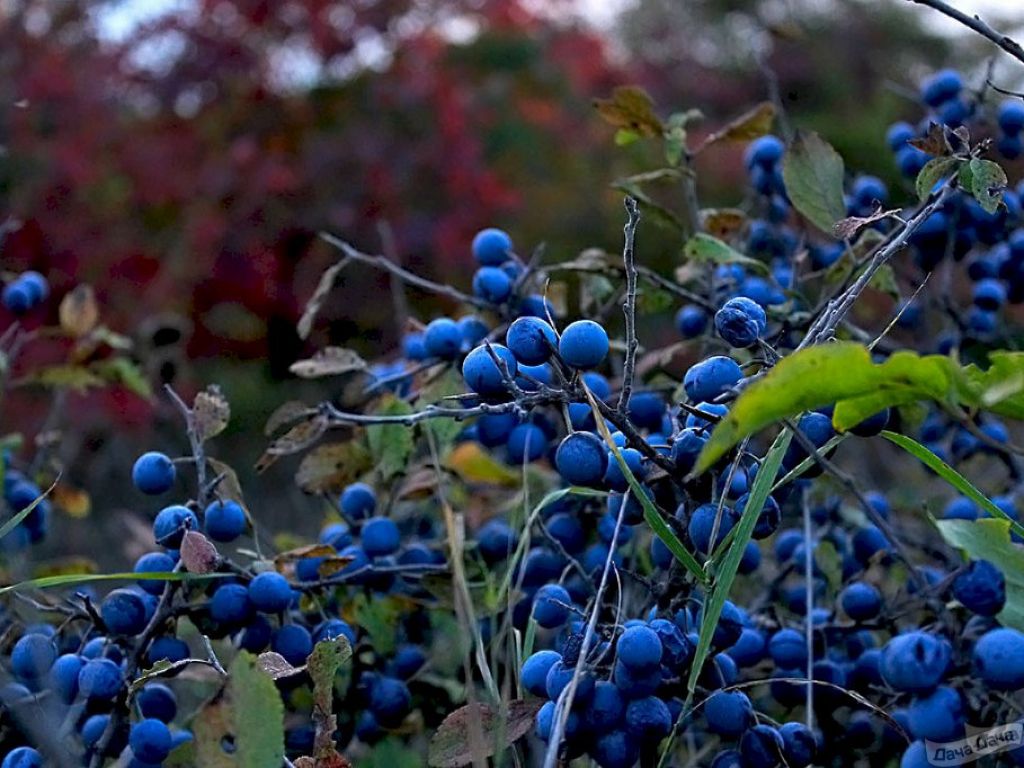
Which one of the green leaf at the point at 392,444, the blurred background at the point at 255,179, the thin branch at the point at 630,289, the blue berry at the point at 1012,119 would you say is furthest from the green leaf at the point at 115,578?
the blurred background at the point at 255,179

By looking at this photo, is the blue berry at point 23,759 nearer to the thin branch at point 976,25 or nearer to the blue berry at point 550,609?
the blue berry at point 550,609

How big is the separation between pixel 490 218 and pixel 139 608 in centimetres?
453

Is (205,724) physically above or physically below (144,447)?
above

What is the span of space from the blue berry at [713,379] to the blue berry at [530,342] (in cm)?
10

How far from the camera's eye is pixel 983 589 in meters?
0.57

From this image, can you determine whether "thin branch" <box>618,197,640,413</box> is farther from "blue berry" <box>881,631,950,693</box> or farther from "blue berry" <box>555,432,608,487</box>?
"blue berry" <box>881,631,950,693</box>

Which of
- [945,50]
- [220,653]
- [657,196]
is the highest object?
[220,653]

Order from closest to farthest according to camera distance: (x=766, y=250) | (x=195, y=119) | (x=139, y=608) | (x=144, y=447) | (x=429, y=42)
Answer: (x=139, y=608) → (x=766, y=250) → (x=144, y=447) → (x=195, y=119) → (x=429, y=42)

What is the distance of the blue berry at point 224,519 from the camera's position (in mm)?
907

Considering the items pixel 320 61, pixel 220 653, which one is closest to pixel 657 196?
pixel 320 61

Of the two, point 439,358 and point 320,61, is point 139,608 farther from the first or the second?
point 320,61

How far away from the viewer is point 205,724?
0.65m

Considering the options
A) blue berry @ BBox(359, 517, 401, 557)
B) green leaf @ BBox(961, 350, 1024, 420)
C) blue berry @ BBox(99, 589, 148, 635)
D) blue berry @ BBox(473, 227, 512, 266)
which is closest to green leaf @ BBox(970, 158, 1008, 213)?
green leaf @ BBox(961, 350, 1024, 420)

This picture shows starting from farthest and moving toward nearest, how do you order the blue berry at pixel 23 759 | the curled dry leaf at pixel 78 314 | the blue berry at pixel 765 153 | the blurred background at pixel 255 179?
the blurred background at pixel 255 179
the curled dry leaf at pixel 78 314
the blue berry at pixel 765 153
the blue berry at pixel 23 759
